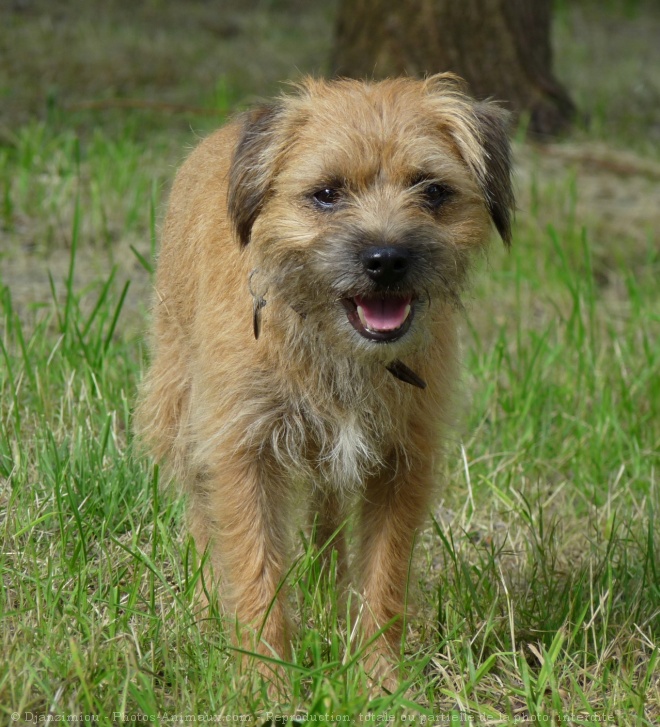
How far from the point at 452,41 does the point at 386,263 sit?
4.92m

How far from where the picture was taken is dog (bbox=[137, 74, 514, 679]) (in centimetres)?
313

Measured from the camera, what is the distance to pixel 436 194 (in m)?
3.29

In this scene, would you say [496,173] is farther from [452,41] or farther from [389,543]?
[452,41]

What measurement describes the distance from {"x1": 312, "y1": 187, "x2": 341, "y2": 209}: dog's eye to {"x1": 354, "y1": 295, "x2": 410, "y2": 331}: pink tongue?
294 mm

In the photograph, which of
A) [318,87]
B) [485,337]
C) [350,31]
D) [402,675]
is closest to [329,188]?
[318,87]

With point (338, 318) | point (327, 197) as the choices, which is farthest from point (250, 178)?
point (338, 318)

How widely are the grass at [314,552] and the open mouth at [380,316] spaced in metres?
0.73

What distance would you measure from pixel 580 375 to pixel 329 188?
7.59ft

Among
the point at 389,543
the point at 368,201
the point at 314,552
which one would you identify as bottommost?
the point at 314,552

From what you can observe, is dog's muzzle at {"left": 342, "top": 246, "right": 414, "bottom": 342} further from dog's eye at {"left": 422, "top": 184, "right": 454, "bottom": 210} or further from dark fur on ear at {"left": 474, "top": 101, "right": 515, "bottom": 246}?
dark fur on ear at {"left": 474, "top": 101, "right": 515, "bottom": 246}

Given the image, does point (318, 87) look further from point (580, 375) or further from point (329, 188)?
point (580, 375)

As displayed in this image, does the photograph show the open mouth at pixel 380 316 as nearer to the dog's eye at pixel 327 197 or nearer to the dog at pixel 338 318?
the dog at pixel 338 318

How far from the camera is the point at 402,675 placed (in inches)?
121

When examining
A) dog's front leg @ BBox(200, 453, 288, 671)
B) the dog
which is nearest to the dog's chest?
the dog
